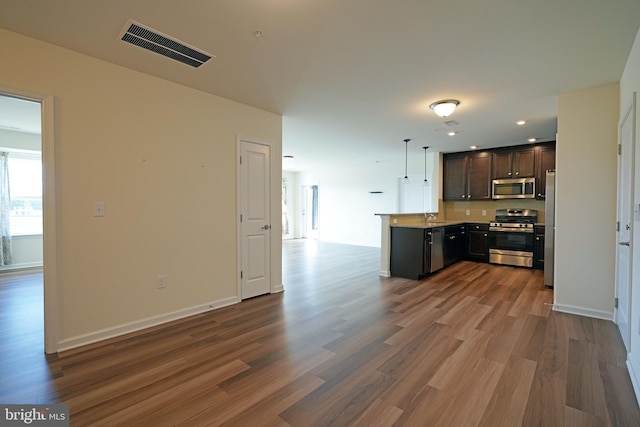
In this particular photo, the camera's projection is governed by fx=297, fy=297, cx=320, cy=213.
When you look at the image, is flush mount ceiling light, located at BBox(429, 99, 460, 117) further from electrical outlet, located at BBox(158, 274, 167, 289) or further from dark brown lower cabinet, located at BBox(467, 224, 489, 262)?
electrical outlet, located at BBox(158, 274, 167, 289)

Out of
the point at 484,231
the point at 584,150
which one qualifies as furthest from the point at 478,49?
the point at 484,231

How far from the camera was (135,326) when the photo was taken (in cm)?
299

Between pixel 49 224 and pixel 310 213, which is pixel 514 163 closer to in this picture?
pixel 310 213

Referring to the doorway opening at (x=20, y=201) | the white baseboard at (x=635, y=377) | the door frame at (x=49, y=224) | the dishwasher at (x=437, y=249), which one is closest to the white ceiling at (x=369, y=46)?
the door frame at (x=49, y=224)

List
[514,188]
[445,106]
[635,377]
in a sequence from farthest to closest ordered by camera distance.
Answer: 1. [514,188]
2. [445,106]
3. [635,377]

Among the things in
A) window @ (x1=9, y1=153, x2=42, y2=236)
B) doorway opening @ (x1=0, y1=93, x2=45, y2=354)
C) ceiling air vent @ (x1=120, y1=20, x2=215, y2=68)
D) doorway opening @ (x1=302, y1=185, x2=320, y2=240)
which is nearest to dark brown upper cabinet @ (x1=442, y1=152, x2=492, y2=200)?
doorway opening @ (x1=302, y1=185, x2=320, y2=240)

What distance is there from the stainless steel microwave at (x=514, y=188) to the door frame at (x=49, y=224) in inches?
292

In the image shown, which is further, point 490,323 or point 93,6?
point 490,323

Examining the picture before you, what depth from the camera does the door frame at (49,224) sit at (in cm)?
247

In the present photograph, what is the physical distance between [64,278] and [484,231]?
7.00 m

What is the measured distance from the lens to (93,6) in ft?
6.62

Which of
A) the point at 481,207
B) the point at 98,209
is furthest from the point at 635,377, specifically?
the point at 481,207

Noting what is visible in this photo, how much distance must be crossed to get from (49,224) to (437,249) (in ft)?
17.6

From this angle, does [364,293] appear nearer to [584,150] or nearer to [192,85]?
[584,150]
